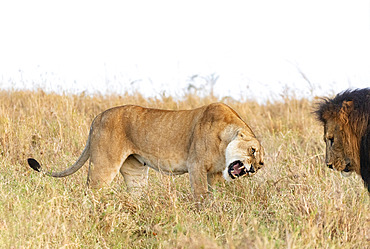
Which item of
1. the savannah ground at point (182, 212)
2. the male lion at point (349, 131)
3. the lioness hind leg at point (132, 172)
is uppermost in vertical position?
the male lion at point (349, 131)

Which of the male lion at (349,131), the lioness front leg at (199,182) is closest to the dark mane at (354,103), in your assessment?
the male lion at (349,131)

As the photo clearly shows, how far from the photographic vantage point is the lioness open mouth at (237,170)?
5070 millimetres

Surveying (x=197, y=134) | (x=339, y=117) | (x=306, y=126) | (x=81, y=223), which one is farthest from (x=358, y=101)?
(x=306, y=126)

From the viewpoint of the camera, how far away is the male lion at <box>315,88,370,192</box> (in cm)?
443

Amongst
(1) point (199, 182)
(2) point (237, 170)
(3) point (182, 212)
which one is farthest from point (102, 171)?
(2) point (237, 170)

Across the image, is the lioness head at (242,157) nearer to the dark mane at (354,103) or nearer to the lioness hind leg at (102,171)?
the dark mane at (354,103)

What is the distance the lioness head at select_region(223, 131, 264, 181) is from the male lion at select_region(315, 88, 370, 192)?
0.77 metres

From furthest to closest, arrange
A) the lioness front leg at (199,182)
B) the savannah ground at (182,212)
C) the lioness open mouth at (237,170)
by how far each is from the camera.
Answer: the lioness front leg at (199,182)
the lioness open mouth at (237,170)
the savannah ground at (182,212)

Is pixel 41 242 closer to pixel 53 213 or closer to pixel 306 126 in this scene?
pixel 53 213

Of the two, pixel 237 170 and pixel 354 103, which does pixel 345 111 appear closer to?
pixel 354 103

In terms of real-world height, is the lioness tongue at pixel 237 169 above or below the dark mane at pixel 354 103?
below

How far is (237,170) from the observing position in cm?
507

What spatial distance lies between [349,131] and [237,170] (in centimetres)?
116

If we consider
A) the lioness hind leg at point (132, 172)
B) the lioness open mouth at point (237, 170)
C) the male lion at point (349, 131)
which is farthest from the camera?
the lioness hind leg at point (132, 172)
